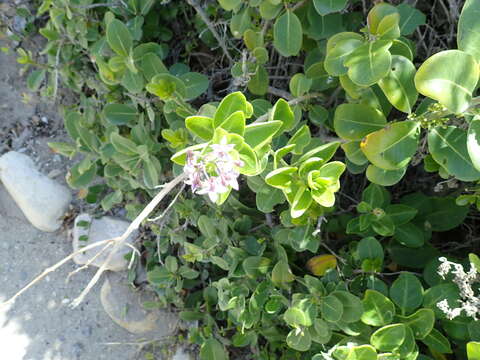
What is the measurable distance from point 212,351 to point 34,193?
3.78 ft

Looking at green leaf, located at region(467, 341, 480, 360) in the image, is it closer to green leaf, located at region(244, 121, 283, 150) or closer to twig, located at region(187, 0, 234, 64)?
green leaf, located at region(244, 121, 283, 150)

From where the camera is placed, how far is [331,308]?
4.22ft

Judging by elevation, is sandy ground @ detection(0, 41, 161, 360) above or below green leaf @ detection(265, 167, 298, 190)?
below

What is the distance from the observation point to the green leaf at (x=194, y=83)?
1.52 m

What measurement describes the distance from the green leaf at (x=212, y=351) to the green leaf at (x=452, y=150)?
1047mm

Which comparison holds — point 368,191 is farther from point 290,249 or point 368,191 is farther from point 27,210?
point 27,210

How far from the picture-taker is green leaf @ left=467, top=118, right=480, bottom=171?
2.92 feet

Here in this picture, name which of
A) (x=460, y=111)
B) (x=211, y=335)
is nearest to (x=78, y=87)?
(x=211, y=335)

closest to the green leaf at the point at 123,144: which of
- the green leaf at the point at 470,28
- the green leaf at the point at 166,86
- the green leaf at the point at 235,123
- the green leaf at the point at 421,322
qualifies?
the green leaf at the point at 166,86

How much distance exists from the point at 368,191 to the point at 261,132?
54cm

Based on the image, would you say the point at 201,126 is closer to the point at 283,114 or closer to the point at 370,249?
the point at 283,114

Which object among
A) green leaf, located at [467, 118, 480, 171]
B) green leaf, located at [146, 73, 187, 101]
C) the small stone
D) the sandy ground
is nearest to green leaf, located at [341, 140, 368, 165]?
green leaf, located at [467, 118, 480, 171]

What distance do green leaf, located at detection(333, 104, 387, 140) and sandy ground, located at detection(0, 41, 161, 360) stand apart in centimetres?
140

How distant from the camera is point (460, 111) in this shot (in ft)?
2.81
